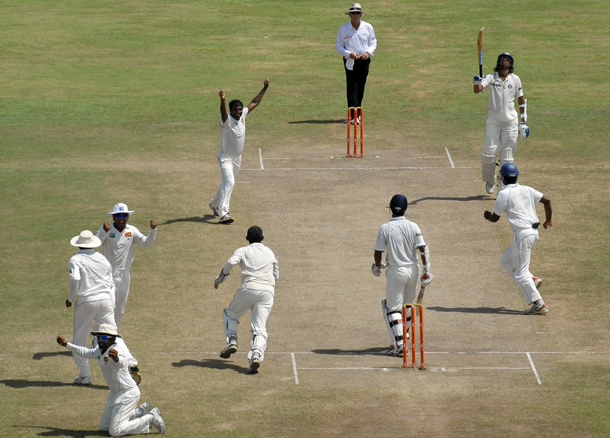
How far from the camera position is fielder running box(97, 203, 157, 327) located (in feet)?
51.3

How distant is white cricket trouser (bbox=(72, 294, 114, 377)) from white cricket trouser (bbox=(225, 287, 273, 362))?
1624 millimetres

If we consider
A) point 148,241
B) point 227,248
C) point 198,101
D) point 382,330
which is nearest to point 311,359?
point 382,330

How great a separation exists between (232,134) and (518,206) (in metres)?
6.12

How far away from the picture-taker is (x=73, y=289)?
47.1ft

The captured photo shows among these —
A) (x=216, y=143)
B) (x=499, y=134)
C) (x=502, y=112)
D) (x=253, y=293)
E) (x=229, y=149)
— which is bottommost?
(x=253, y=293)

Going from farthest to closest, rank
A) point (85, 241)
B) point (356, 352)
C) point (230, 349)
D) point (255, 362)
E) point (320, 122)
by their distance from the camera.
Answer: point (320, 122)
point (356, 352)
point (230, 349)
point (255, 362)
point (85, 241)

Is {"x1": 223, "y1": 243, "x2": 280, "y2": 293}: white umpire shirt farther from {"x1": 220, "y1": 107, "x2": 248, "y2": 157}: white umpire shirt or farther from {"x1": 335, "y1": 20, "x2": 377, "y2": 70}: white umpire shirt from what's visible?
{"x1": 335, "y1": 20, "x2": 377, "y2": 70}: white umpire shirt

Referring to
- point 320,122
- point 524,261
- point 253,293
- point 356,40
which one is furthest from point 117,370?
point 320,122

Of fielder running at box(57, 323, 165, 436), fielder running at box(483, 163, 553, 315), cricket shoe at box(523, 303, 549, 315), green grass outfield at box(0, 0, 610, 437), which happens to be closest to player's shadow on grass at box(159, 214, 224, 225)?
green grass outfield at box(0, 0, 610, 437)

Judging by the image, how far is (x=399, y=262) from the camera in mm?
15453

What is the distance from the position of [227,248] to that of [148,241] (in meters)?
4.42

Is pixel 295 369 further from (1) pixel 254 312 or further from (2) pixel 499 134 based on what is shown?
(2) pixel 499 134

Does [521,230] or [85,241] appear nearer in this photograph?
[85,241]

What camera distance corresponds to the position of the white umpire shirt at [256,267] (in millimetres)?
15086
